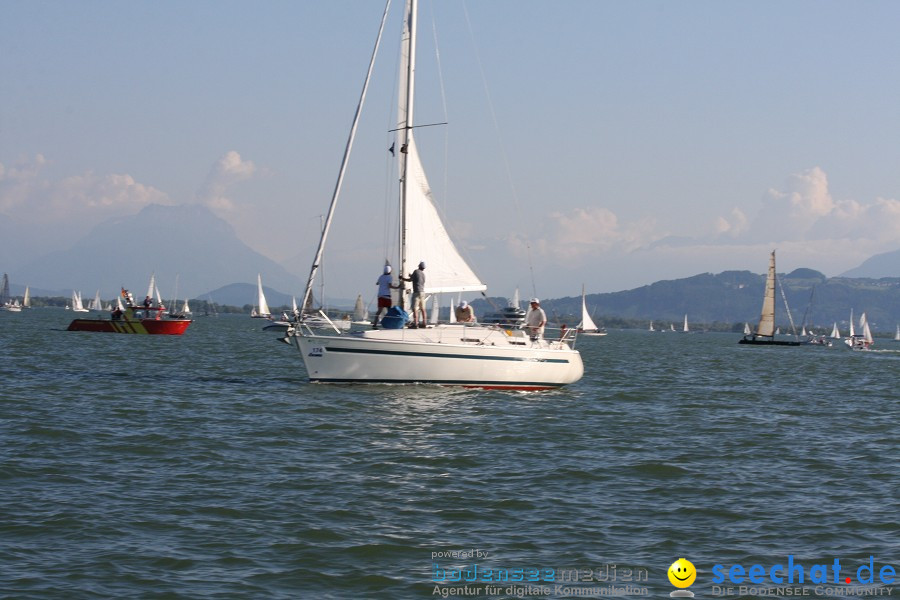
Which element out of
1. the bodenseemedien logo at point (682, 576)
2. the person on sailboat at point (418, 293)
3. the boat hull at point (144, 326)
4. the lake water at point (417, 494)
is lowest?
the bodenseemedien logo at point (682, 576)

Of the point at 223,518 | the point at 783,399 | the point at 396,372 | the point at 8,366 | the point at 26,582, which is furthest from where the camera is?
the point at 8,366

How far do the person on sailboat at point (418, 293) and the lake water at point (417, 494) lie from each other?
2.05 meters

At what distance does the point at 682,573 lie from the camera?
11.2m

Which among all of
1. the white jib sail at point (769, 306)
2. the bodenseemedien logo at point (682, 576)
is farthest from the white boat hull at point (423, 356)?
the white jib sail at point (769, 306)

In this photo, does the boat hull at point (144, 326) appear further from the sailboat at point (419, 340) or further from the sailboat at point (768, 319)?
the sailboat at point (768, 319)

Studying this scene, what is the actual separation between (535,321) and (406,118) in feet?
24.2

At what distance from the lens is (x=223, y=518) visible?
13.2 metres

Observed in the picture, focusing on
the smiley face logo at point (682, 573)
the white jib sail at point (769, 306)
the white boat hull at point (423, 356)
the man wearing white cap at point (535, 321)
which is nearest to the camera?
the smiley face logo at point (682, 573)

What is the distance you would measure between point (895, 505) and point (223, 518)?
995 centimetres

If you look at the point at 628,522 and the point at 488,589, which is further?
the point at 628,522

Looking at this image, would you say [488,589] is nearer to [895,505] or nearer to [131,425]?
[895,505]

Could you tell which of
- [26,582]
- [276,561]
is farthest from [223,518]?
[26,582]

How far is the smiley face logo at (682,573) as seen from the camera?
11.0m

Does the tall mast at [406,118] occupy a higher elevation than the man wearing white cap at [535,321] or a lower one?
higher
